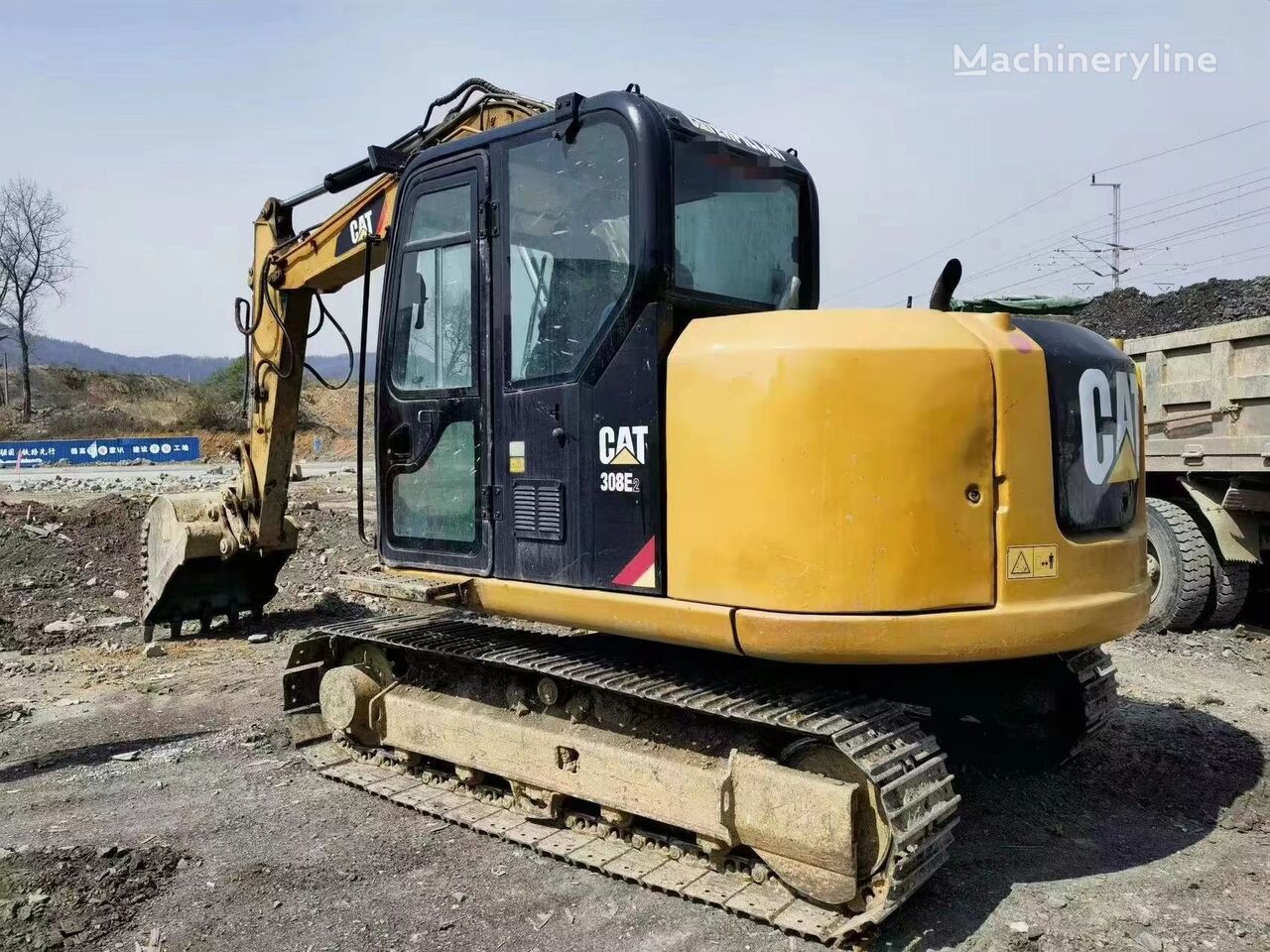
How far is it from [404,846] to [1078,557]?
9.89ft

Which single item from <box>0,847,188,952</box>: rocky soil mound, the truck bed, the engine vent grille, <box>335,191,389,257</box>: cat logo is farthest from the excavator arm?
the truck bed

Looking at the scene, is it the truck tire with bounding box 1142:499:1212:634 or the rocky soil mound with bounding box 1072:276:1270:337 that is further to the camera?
the rocky soil mound with bounding box 1072:276:1270:337

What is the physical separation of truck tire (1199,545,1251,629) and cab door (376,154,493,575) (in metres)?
6.51

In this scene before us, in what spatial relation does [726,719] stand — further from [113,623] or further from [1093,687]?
[113,623]

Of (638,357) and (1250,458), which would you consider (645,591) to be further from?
(1250,458)

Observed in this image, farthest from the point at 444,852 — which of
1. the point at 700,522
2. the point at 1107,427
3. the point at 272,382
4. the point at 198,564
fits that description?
the point at 198,564

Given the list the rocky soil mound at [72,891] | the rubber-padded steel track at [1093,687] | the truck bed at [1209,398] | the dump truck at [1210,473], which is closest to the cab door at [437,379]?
the rocky soil mound at [72,891]

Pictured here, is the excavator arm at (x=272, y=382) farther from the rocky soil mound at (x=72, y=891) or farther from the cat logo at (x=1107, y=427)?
the cat logo at (x=1107, y=427)

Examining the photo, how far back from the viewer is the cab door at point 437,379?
4.58 metres

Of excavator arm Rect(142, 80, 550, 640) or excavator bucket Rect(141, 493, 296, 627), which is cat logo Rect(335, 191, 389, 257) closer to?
excavator arm Rect(142, 80, 550, 640)

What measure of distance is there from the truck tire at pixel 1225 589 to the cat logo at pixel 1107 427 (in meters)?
5.02

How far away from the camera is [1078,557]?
3.68 m

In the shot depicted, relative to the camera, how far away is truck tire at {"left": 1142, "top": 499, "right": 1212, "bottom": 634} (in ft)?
27.0

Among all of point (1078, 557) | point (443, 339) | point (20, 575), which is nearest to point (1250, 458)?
point (1078, 557)
